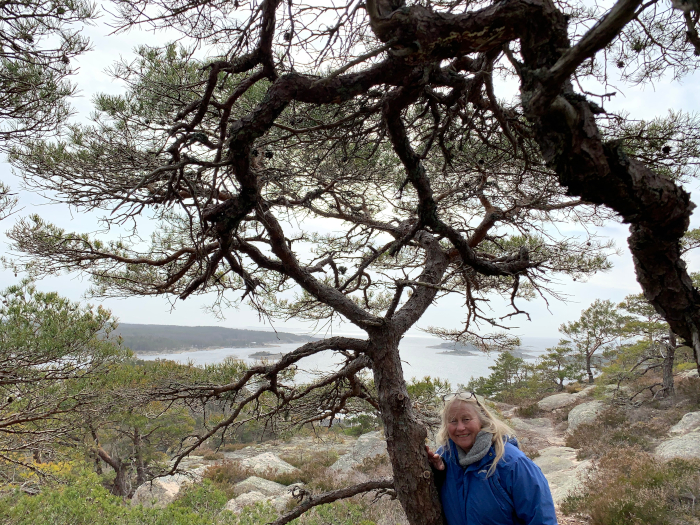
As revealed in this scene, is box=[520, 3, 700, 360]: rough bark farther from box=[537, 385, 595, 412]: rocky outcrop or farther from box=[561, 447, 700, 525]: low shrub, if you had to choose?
box=[537, 385, 595, 412]: rocky outcrop

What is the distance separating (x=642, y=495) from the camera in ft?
15.3

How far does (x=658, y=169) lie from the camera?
2.44 m

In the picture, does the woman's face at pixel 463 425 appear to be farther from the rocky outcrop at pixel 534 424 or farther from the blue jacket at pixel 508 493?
the rocky outcrop at pixel 534 424

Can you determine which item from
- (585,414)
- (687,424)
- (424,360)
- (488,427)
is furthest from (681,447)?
(488,427)

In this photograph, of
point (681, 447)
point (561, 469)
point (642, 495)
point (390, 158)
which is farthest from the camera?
point (561, 469)

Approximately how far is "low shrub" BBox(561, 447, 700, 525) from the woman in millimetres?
4286

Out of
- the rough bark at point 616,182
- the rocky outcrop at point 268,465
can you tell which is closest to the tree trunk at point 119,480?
the rocky outcrop at point 268,465

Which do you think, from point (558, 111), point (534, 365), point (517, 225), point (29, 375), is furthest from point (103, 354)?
point (534, 365)

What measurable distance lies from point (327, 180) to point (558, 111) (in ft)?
7.49

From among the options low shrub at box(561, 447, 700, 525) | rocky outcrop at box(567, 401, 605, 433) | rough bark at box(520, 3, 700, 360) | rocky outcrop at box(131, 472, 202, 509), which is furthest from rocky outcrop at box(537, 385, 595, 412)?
rough bark at box(520, 3, 700, 360)

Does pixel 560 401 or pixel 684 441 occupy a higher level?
pixel 684 441

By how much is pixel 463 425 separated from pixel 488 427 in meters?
0.12

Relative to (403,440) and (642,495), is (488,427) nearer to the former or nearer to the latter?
(403,440)

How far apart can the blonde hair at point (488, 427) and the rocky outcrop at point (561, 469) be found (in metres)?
5.73
